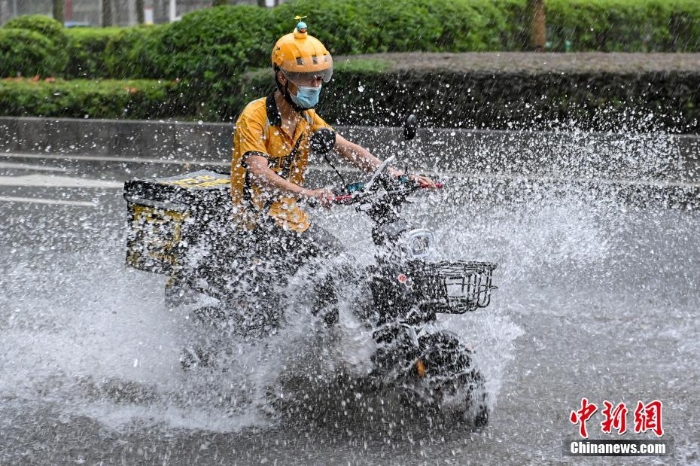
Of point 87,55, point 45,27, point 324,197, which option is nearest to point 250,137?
point 324,197

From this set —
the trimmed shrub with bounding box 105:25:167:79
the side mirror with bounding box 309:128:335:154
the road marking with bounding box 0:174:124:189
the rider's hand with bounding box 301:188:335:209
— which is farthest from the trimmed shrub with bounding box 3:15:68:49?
the rider's hand with bounding box 301:188:335:209

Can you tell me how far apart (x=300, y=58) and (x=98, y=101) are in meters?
9.64

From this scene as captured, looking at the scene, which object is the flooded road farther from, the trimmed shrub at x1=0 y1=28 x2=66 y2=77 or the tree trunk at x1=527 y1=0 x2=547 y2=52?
the trimmed shrub at x1=0 y1=28 x2=66 y2=77

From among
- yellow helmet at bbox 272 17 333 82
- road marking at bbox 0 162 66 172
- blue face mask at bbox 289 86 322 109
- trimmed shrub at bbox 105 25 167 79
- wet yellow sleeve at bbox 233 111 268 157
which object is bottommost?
wet yellow sleeve at bbox 233 111 268 157

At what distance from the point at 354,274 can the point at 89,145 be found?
893 centimetres

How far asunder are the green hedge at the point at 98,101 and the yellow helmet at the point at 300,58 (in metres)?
9.09

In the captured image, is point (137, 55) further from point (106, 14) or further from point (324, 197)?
point (106, 14)

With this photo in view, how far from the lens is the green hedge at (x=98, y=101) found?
1351cm

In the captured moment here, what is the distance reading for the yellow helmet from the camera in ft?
15.0

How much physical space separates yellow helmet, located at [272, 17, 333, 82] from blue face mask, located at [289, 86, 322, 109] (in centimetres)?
6

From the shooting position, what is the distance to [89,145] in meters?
12.6

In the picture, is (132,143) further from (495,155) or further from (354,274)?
(354,274)

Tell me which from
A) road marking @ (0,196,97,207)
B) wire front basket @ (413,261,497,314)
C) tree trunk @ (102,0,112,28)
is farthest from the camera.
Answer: tree trunk @ (102,0,112,28)

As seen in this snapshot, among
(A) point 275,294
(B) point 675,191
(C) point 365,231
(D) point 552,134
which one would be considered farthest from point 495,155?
(A) point 275,294
